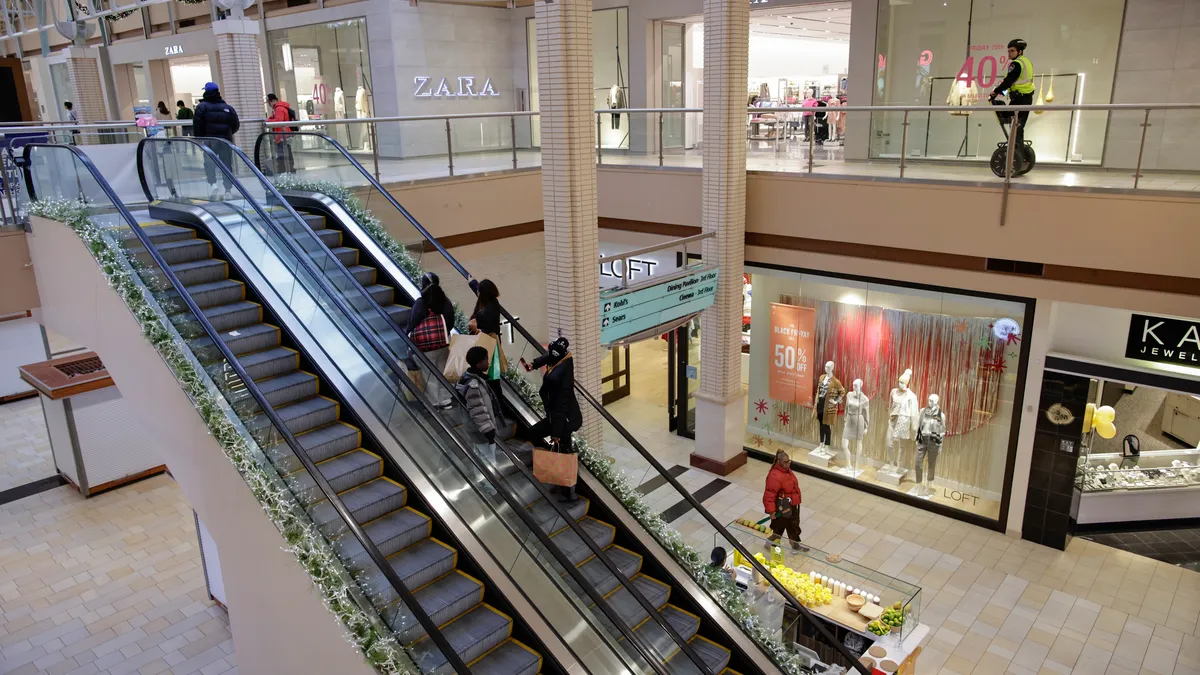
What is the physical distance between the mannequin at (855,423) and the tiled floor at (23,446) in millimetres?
13246

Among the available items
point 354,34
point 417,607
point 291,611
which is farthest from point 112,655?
point 354,34

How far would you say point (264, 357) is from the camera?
774 cm

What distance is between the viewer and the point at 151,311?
733 centimetres

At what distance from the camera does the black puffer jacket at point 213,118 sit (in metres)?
10.1

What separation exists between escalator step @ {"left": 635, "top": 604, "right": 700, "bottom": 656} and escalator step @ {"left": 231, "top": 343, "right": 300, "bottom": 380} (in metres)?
4.21

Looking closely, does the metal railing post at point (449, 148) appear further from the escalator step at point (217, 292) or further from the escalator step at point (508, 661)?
the escalator step at point (508, 661)

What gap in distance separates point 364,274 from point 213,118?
10.4ft

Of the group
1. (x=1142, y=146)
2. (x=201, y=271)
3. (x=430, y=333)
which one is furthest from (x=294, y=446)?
(x=1142, y=146)

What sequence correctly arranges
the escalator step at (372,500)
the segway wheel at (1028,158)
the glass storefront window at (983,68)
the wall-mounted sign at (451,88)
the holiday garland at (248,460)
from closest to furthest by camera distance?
1. the holiday garland at (248,460)
2. the escalator step at (372,500)
3. the segway wheel at (1028,158)
4. the glass storefront window at (983,68)
5. the wall-mounted sign at (451,88)

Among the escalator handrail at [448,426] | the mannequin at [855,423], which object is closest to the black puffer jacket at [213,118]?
the escalator handrail at [448,426]

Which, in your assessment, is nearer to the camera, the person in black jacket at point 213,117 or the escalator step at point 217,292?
the escalator step at point 217,292

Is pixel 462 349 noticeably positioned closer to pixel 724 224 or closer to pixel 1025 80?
pixel 724 224

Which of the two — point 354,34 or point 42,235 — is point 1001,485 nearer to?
point 42,235

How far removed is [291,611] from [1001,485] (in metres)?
9.14
